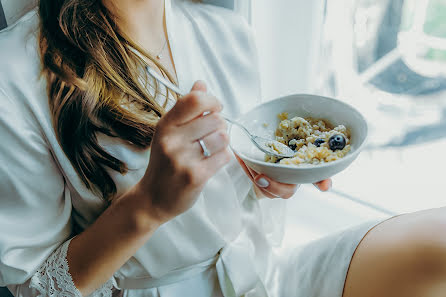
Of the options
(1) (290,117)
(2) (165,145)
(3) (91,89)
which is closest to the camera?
(2) (165,145)

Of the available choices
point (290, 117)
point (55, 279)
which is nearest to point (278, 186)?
point (290, 117)

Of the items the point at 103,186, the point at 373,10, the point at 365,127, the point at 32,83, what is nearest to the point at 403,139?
the point at 373,10

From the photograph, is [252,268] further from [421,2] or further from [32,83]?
[421,2]

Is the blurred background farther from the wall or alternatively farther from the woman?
the woman

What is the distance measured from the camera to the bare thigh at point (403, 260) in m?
0.70

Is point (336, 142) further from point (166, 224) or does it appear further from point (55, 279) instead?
point (55, 279)

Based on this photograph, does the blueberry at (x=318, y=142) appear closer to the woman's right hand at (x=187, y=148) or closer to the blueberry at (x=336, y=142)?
the blueberry at (x=336, y=142)

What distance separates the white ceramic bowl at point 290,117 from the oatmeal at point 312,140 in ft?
0.05

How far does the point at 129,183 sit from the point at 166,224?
0.11 metres

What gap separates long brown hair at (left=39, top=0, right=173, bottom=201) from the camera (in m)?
0.65

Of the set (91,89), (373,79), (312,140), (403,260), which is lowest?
(403,260)

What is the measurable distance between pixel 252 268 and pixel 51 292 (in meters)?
0.40

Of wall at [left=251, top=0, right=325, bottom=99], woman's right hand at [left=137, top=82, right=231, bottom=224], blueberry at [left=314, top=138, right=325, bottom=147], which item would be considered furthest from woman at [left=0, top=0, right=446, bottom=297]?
wall at [left=251, top=0, right=325, bottom=99]

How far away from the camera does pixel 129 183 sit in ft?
2.32
